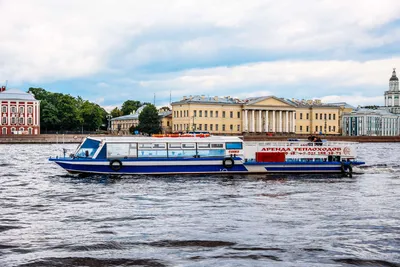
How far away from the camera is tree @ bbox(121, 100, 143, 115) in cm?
15938

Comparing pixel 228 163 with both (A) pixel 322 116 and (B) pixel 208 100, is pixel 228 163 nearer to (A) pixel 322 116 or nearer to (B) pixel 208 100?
(B) pixel 208 100

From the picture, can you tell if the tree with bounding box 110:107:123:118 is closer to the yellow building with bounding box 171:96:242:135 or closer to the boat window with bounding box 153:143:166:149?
the yellow building with bounding box 171:96:242:135

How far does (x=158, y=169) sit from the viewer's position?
1139 inches

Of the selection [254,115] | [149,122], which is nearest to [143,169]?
[149,122]

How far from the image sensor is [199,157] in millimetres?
29828

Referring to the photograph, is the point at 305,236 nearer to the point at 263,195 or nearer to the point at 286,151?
the point at 263,195

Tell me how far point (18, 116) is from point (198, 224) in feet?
316

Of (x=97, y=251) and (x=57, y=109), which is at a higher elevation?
(x=57, y=109)

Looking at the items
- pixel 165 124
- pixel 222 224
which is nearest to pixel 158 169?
pixel 222 224

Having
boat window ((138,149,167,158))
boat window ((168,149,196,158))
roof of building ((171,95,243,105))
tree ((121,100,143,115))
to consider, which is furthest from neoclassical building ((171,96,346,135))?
boat window ((138,149,167,158))

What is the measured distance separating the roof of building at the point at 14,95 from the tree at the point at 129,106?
49.9 meters

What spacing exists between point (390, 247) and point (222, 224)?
167 inches

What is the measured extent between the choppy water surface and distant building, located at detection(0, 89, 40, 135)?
83.5 m

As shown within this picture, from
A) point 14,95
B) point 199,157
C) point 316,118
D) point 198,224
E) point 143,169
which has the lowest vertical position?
point 198,224
